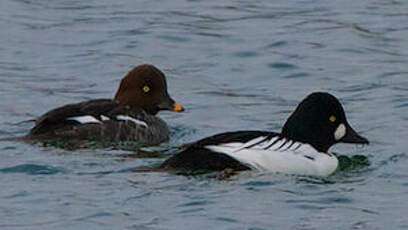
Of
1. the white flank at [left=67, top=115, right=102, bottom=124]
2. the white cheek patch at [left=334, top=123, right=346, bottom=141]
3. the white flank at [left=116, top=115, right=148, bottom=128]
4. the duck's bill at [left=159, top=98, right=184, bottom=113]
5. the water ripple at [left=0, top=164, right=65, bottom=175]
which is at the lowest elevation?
the water ripple at [left=0, top=164, right=65, bottom=175]

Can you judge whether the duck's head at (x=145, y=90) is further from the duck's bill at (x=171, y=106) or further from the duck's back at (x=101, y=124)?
the duck's back at (x=101, y=124)

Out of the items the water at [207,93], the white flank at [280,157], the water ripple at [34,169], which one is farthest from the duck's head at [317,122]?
the water ripple at [34,169]

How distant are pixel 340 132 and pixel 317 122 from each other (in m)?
0.30

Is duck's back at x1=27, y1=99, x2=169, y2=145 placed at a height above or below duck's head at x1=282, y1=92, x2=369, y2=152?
below

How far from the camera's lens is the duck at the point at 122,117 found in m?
14.6

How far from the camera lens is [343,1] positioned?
21.7m

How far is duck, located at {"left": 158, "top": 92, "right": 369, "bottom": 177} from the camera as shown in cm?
1288

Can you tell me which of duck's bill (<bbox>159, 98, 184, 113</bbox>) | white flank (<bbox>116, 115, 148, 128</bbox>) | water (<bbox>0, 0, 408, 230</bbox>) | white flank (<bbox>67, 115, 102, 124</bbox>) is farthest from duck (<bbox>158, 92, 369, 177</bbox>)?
duck's bill (<bbox>159, 98, 184, 113</bbox>)

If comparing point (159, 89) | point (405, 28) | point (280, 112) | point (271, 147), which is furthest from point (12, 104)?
point (405, 28)

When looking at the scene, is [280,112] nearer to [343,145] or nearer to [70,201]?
[343,145]

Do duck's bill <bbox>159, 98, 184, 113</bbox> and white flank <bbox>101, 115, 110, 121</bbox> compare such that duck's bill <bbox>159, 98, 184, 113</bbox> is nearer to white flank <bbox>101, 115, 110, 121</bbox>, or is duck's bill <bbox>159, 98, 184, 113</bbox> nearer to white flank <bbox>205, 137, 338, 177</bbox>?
white flank <bbox>101, 115, 110, 121</bbox>

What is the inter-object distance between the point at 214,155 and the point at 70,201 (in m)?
1.39

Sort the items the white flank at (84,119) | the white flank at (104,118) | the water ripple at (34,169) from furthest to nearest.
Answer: the white flank at (104,118) < the white flank at (84,119) < the water ripple at (34,169)

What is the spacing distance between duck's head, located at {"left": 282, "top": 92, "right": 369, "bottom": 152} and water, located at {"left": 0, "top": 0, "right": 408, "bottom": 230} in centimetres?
40
